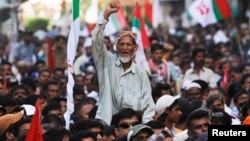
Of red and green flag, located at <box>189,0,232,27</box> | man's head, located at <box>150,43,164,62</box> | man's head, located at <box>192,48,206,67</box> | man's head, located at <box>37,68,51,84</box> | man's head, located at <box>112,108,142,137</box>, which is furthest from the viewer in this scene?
red and green flag, located at <box>189,0,232,27</box>

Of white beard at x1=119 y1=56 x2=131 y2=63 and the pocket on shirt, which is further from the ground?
white beard at x1=119 y1=56 x2=131 y2=63

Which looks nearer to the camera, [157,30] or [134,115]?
[134,115]

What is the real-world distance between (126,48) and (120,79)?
0.36 metres

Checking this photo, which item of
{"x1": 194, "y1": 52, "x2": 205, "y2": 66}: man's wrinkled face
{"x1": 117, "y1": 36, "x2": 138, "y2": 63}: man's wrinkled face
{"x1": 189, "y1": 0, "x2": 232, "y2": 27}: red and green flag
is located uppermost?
{"x1": 117, "y1": 36, "x2": 138, "y2": 63}: man's wrinkled face

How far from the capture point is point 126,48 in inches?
448

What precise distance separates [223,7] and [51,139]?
30.9 ft

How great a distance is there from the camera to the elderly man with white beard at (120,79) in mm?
11391

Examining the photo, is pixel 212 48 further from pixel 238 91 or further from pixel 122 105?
pixel 122 105

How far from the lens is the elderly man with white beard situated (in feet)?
37.4

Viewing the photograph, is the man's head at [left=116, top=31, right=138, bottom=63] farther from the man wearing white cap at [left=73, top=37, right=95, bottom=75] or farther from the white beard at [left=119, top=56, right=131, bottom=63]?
the man wearing white cap at [left=73, top=37, right=95, bottom=75]

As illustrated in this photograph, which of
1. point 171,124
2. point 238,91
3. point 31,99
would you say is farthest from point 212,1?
point 171,124

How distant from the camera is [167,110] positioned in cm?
1152

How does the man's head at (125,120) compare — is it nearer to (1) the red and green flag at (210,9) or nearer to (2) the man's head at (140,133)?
(2) the man's head at (140,133)

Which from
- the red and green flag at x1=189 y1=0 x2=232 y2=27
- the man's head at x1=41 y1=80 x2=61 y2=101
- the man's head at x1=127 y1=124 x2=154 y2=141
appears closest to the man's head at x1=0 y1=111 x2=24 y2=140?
the man's head at x1=127 y1=124 x2=154 y2=141
